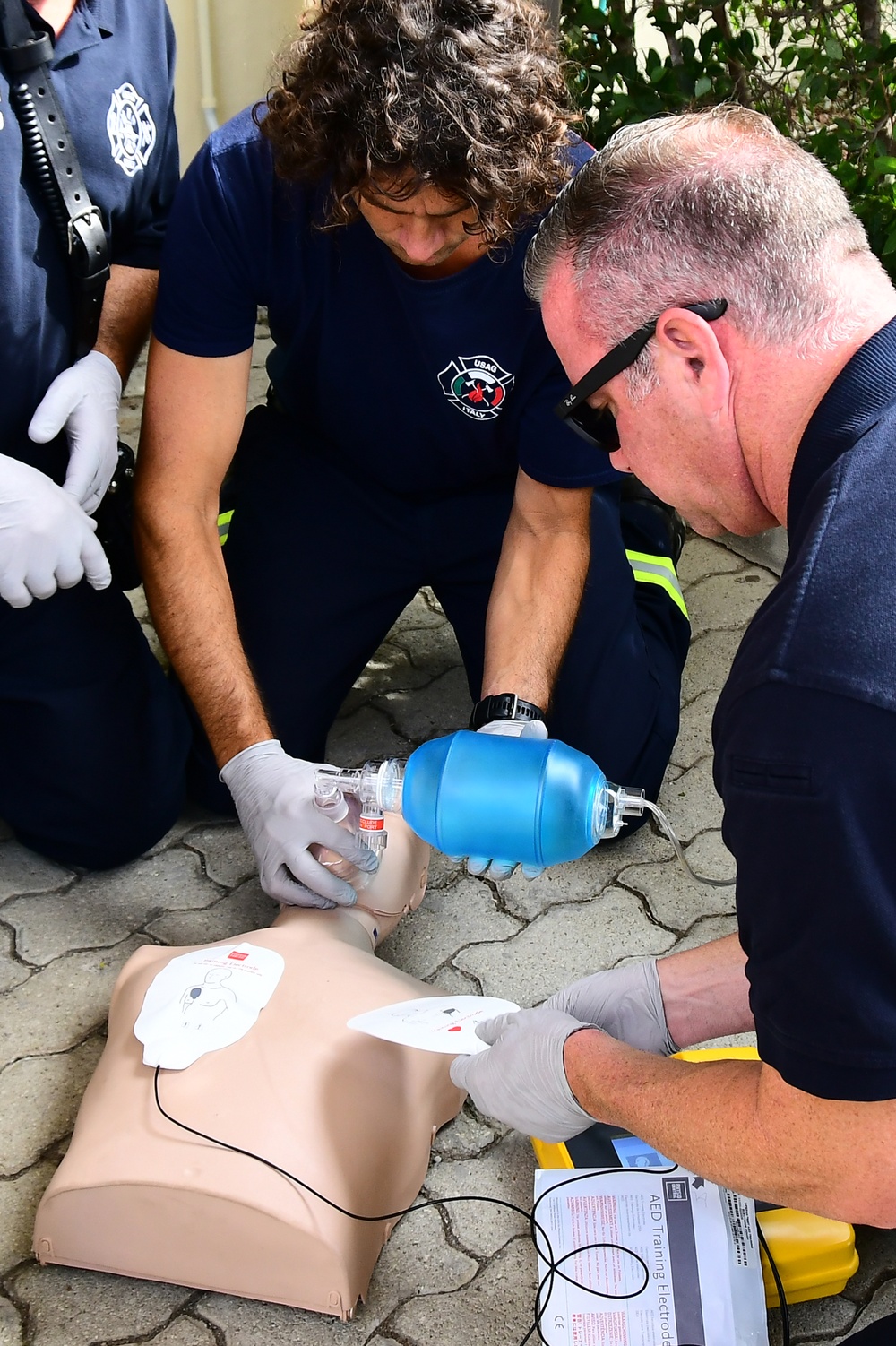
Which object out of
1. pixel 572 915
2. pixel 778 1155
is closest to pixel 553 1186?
pixel 778 1155

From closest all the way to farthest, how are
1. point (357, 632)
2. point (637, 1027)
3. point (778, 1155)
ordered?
point (778, 1155)
point (637, 1027)
point (357, 632)

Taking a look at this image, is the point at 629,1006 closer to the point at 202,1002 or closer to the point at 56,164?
the point at 202,1002

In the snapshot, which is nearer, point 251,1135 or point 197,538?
point 251,1135

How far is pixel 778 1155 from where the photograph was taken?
4.42 feet

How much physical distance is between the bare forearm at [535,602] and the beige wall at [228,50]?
2.53 meters

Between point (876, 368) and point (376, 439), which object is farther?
point (376, 439)

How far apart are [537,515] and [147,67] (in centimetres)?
109

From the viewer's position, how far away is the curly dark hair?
6.01ft

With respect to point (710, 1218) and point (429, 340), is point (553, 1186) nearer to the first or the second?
point (710, 1218)

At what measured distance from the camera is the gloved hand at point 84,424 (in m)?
2.24

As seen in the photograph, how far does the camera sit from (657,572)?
2855 millimetres

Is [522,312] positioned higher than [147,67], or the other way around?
[147,67]

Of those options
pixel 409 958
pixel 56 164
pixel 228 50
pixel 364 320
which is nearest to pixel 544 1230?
pixel 409 958

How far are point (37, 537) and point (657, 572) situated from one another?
134 centimetres
